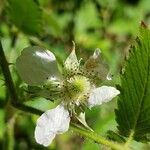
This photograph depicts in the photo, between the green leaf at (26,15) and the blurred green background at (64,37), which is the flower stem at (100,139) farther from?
the green leaf at (26,15)

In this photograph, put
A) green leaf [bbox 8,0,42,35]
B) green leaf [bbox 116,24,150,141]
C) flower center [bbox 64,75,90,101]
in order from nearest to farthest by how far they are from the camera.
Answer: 1. green leaf [bbox 116,24,150,141]
2. flower center [bbox 64,75,90,101]
3. green leaf [bbox 8,0,42,35]

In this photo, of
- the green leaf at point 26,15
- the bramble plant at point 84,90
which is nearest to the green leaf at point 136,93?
the bramble plant at point 84,90

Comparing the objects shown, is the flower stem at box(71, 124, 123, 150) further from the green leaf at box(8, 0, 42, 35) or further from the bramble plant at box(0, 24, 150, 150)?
the green leaf at box(8, 0, 42, 35)

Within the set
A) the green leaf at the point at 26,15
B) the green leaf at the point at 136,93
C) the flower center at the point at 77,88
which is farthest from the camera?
the green leaf at the point at 26,15

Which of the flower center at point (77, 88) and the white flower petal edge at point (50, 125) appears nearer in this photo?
the white flower petal edge at point (50, 125)

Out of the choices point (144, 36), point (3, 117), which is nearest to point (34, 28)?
point (3, 117)

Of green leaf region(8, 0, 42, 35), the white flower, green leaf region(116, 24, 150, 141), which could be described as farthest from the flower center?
green leaf region(8, 0, 42, 35)
